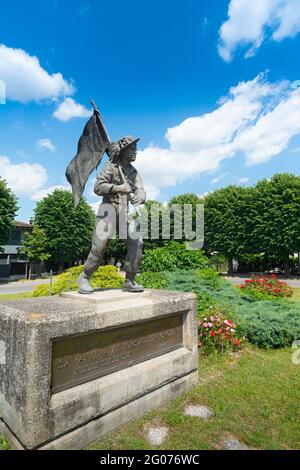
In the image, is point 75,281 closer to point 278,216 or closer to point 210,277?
point 210,277

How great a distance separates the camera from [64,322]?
3.12m

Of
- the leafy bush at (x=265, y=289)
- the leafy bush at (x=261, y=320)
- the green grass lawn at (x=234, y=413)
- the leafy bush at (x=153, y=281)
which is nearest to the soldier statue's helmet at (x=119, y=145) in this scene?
the green grass lawn at (x=234, y=413)

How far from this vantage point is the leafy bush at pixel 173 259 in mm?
12094

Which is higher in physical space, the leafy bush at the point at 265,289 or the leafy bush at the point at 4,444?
the leafy bush at the point at 265,289

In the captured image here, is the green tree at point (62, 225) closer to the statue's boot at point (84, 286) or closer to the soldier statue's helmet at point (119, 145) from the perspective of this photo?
the soldier statue's helmet at point (119, 145)

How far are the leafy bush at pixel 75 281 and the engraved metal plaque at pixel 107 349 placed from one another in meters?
5.61

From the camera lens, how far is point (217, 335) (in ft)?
20.7

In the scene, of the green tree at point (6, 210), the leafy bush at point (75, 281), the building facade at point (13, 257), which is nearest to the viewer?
the leafy bush at point (75, 281)

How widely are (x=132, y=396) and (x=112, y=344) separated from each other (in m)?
0.71

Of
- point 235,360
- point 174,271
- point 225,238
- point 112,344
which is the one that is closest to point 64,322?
point 112,344

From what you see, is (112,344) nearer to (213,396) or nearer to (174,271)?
(213,396)

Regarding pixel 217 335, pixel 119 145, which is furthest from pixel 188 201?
pixel 119 145
